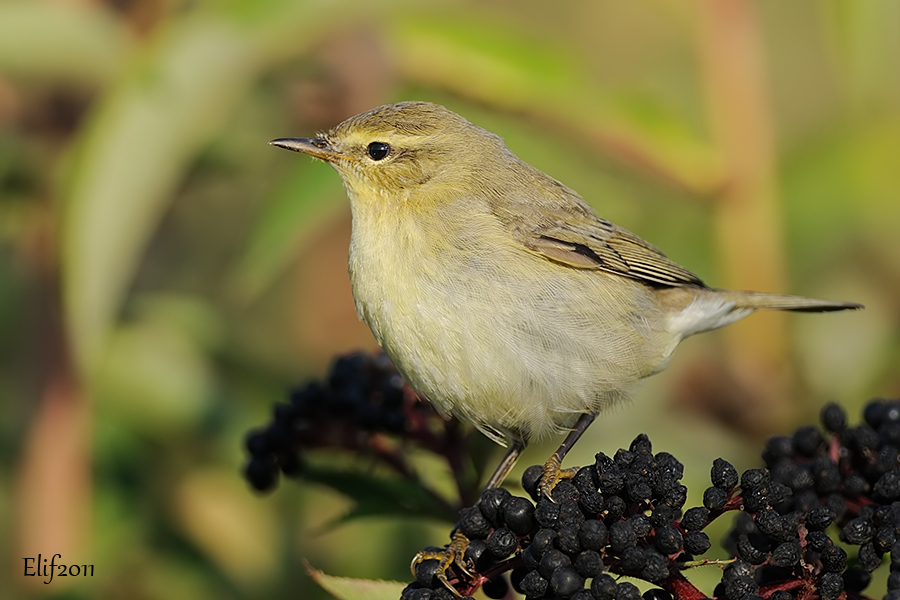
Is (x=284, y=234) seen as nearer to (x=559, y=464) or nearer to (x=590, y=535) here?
(x=559, y=464)

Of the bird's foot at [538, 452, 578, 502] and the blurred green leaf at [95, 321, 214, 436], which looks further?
the blurred green leaf at [95, 321, 214, 436]

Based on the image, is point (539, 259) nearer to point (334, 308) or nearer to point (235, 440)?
point (334, 308)

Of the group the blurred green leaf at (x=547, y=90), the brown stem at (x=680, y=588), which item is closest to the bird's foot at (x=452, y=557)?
the brown stem at (x=680, y=588)

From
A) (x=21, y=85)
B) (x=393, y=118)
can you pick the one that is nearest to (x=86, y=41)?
(x=21, y=85)

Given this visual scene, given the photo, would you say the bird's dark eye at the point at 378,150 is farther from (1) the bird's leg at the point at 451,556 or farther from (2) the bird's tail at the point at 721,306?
(1) the bird's leg at the point at 451,556

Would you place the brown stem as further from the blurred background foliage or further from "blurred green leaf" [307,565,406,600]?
the blurred background foliage


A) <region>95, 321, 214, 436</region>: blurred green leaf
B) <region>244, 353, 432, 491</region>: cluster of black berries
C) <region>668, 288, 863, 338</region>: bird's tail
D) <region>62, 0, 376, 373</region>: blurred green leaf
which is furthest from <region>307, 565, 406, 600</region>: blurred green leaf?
<region>668, 288, 863, 338</region>: bird's tail

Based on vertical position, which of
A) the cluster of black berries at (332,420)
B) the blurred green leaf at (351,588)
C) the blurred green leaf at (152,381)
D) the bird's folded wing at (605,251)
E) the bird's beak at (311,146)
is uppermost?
the bird's beak at (311,146)

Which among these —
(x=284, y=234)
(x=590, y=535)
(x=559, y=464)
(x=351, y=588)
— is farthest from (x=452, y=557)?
(x=284, y=234)
